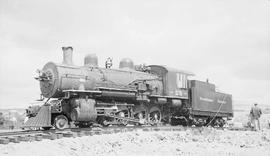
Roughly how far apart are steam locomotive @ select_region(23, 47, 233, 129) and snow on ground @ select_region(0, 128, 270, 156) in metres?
2.69

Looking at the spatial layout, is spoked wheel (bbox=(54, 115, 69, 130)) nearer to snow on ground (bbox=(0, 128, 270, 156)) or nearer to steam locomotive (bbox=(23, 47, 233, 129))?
steam locomotive (bbox=(23, 47, 233, 129))

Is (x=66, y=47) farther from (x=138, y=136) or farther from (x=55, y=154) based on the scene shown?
(x=55, y=154)

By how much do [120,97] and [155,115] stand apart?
2.79m

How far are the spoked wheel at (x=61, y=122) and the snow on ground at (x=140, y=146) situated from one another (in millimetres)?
2850

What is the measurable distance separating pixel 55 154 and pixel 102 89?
6.79 metres

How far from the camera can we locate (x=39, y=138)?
9992mm

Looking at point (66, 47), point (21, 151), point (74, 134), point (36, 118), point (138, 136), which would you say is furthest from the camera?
point (66, 47)

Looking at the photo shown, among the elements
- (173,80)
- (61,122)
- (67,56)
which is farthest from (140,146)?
(173,80)

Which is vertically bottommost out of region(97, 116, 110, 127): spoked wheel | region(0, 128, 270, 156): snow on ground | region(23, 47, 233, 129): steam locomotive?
region(0, 128, 270, 156): snow on ground

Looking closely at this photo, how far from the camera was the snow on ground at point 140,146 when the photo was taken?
8797 mm

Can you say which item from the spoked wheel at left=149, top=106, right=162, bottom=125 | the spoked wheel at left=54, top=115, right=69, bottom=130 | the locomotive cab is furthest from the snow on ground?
the locomotive cab

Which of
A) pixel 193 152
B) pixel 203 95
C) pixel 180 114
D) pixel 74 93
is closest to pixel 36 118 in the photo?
Answer: pixel 74 93

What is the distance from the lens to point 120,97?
51.8 feet

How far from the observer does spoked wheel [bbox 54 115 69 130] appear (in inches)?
540
